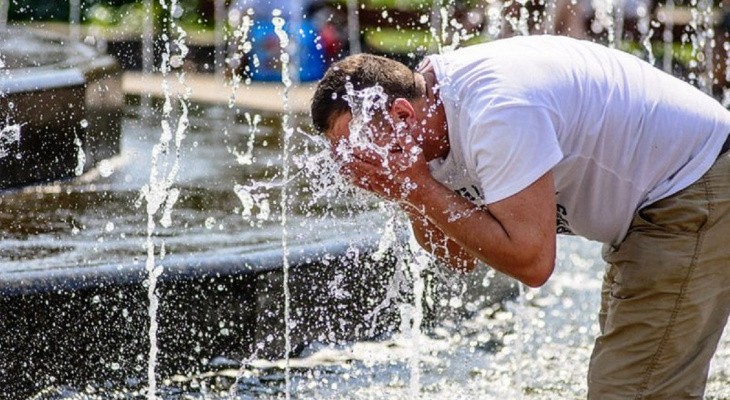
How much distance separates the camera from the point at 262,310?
490 centimetres

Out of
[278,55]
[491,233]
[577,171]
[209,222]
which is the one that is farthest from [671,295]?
[278,55]

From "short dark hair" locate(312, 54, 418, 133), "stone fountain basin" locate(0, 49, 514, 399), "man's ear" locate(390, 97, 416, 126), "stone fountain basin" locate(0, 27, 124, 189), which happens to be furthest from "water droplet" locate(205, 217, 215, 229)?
"man's ear" locate(390, 97, 416, 126)

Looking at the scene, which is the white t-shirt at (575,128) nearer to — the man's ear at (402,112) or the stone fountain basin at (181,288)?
the man's ear at (402,112)

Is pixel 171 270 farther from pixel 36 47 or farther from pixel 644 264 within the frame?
pixel 36 47

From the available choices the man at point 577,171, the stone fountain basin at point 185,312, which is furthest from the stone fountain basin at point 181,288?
the man at point 577,171

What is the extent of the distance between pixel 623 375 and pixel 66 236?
9.46ft

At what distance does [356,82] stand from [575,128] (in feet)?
1.65

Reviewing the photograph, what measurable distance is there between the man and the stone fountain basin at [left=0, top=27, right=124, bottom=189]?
3.66 metres

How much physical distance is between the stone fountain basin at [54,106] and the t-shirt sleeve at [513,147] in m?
3.95

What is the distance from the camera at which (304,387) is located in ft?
15.1

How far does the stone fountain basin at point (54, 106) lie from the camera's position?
6.53 m

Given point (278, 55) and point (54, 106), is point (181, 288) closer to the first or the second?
point (54, 106)

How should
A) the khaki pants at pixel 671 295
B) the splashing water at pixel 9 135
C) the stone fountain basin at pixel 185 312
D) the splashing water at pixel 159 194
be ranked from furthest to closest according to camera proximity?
1. the splashing water at pixel 9 135
2. the splashing water at pixel 159 194
3. the stone fountain basin at pixel 185 312
4. the khaki pants at pixel 671 295

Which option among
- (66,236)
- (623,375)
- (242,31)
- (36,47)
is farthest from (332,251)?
(242,31)
